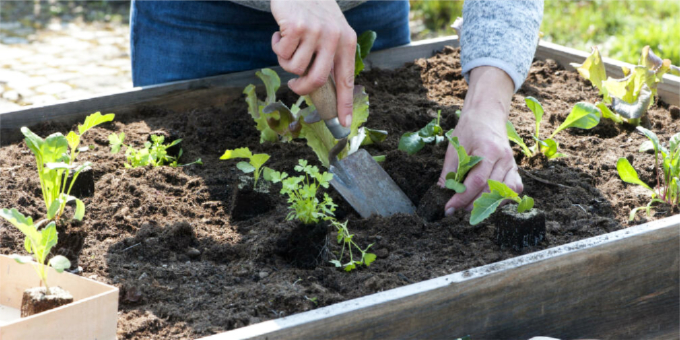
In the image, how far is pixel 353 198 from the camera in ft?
5.98

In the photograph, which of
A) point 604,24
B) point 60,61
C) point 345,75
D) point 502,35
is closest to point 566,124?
point 502,35

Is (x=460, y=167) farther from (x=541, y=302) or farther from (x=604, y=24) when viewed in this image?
(x=604, y=24)

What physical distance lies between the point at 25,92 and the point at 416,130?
3252 millimetres

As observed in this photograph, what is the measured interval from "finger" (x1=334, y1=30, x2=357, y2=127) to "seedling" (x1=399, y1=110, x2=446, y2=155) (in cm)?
33

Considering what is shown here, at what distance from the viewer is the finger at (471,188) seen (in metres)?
1.79

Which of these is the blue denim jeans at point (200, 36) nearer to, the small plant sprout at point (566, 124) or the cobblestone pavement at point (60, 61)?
the small plant sprout at point (566, 124)

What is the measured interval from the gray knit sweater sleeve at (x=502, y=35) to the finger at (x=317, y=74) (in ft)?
2.04

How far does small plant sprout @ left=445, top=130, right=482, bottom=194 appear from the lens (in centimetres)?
174

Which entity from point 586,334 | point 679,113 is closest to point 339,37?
point 586,334

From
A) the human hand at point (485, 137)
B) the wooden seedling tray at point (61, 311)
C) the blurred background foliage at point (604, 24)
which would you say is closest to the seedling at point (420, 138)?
the human hand at point (485, 137)

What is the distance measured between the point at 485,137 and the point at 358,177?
1.26 feet

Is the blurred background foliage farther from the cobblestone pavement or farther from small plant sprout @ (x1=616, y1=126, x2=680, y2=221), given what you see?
small plant sprout @ (x1=616, y1=126, x2=680, y2=221)

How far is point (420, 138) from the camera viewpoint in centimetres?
211

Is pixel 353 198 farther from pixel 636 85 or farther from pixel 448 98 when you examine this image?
pixel 636 85
